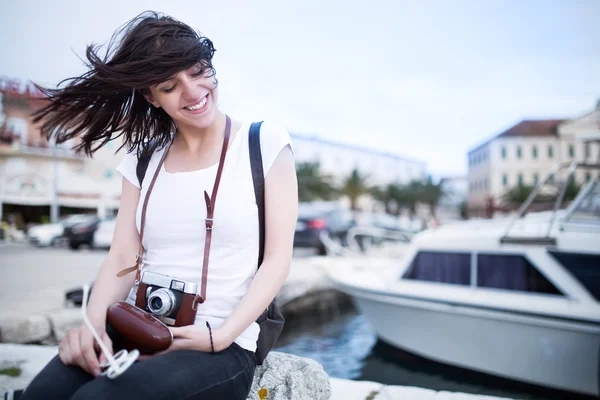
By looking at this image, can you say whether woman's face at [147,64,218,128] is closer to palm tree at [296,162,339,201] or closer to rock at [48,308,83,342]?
rock at [48,308,83,342]

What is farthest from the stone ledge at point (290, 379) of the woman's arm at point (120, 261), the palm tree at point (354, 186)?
the palm tree at point (354, 186)

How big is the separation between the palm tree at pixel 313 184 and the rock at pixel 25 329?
32.2m

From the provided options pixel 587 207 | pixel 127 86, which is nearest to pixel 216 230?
pixel 127 86

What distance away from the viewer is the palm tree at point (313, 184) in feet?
124

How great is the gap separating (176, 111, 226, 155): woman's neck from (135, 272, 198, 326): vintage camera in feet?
1.46

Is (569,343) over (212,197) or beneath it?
beneath

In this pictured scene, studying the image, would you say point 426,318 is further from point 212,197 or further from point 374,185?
point 374,185

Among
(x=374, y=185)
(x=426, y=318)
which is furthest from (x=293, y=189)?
(x=374, y=185)

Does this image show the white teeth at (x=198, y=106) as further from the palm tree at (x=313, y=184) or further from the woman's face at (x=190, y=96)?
the palm tree at (x=313, y=184)

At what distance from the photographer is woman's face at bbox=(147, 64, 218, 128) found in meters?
1.42

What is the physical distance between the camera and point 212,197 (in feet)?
4.62

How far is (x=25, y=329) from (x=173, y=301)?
4.26 metres

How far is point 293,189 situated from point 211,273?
352 millimetres

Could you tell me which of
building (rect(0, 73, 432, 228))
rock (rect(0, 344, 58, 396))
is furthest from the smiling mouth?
building (rect(0, 73, 432, 228))
